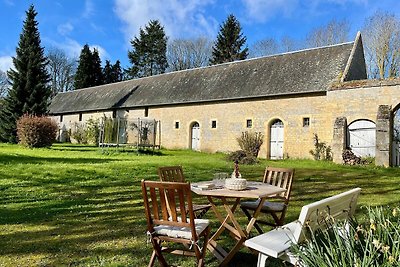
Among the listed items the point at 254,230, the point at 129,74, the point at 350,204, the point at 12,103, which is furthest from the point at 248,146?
the point at 129,74

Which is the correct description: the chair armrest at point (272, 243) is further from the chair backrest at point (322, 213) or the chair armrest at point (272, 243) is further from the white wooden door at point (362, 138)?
the white wooden door at point (362, 138)

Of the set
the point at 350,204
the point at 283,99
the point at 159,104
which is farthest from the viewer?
the point at 159,104

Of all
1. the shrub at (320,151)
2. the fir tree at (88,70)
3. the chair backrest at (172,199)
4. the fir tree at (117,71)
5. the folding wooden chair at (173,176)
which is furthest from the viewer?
the fir tree at (117,71)

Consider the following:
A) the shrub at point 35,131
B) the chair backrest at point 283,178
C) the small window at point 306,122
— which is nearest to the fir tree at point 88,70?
the shrub at point 35,131

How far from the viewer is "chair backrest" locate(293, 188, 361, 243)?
263cm

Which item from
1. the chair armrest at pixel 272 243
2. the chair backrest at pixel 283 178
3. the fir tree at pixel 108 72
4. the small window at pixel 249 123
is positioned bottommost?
the chair armrest at pixel 272 243

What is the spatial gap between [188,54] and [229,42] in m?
8.79

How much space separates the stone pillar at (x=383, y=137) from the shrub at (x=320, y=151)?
2379 millimetres

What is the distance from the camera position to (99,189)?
8.15m

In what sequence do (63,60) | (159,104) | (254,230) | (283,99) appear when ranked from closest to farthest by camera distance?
(254,230) → (283,99) → (159,104) → (63,60)

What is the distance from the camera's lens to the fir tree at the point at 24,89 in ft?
83.4

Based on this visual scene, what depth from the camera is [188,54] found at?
152 feet

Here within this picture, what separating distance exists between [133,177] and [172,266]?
21.7 ft

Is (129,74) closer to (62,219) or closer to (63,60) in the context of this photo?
(63,60)
